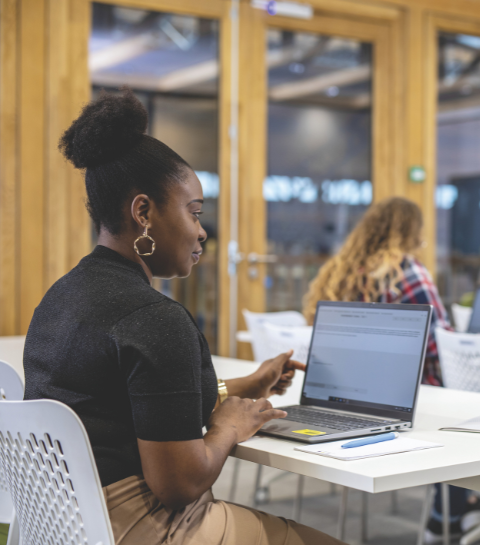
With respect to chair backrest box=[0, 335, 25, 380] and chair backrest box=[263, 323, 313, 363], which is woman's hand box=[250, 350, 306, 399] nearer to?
chair backrest box=[263, 323, 313, 363]

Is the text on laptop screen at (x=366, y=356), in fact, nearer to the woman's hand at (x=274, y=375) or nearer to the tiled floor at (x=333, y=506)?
the woman's hand at (x=274, y=375)

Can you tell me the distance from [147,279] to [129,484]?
1.25 ft

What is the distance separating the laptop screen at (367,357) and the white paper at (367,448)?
16 centimetres

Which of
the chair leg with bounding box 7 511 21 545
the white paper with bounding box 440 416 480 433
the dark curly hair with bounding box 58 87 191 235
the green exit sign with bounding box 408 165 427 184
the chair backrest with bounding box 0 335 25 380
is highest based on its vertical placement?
the green exit sign with bounding box 408 165 427 184

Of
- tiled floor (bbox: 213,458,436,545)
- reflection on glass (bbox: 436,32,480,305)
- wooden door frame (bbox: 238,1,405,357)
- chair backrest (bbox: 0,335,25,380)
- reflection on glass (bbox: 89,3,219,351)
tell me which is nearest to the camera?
chair backrest (bbox: 0,335,25,380)

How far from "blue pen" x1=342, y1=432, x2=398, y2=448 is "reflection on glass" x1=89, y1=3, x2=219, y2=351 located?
11.4 ft

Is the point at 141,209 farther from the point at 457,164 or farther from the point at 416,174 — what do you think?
the point at 457,164

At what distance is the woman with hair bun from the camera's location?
42.9 inches

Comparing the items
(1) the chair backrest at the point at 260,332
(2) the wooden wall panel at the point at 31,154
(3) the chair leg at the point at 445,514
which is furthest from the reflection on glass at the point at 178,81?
(3) the chair leg at the point at 445,514

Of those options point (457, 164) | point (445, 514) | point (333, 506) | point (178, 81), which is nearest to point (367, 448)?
point (445, 514)

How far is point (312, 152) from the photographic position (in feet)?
16.9

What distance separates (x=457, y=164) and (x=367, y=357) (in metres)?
4.53

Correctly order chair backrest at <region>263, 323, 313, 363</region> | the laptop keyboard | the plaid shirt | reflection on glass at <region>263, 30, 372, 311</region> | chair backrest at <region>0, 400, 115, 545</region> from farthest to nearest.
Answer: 1. reflection on glass at <region>263, 30, 372, 311</region>
2. the plaid shirt
3. chair backrest at <region>263, 323, 313, 363</region>
4. the laptop keyboard
5. chair backrest at <region>0, 400, 115, 545</region>

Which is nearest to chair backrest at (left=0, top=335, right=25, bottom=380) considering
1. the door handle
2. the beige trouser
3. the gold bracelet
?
the gold bracelet
